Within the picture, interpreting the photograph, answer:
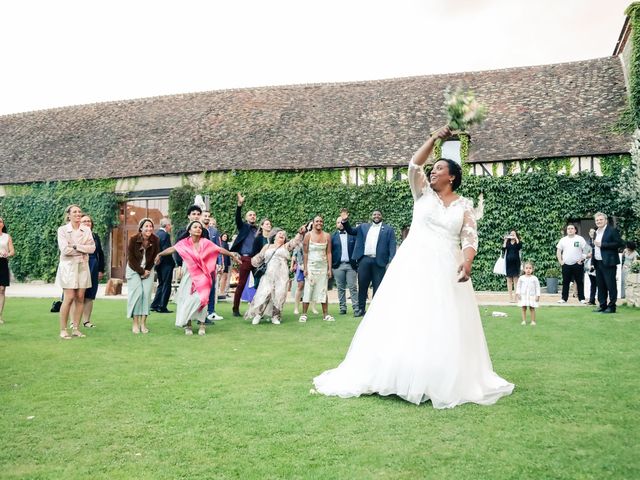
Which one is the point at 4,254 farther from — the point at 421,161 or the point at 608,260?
the point at 608,260

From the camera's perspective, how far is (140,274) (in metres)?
9.54

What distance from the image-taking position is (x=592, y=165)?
20.3 meters

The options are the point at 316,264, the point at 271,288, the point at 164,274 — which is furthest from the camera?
the point at 164,274

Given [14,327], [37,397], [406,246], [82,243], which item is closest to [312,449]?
[406,246]

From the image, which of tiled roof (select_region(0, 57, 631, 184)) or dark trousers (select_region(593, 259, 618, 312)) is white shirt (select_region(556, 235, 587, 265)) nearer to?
dark trousers (select_region(593, 259, 618, 312))

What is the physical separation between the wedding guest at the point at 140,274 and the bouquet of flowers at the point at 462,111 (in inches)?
229

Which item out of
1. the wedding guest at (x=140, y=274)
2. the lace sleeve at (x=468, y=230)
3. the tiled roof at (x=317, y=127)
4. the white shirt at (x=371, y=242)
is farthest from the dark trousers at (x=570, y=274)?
the lace sleeve at (x=468, y=230)

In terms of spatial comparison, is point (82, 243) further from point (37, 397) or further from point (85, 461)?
point (85, 461)

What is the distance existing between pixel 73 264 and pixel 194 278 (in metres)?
1.83

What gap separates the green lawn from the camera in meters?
3.47

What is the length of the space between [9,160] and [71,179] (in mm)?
4649

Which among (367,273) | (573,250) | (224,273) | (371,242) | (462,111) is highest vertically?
(462,111)

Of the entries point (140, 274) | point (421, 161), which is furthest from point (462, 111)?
point (140, 274)

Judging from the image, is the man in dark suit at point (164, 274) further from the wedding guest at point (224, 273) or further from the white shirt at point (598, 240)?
the white shirt at point (598, 240)
